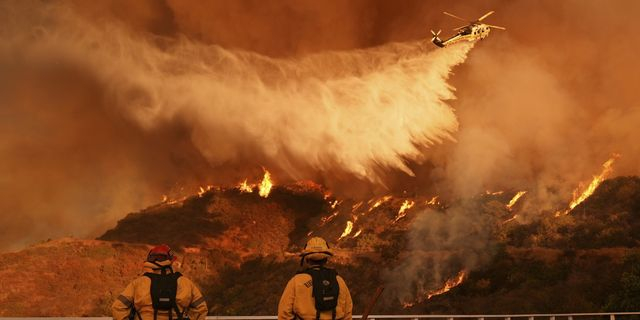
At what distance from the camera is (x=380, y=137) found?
58625 millimetres

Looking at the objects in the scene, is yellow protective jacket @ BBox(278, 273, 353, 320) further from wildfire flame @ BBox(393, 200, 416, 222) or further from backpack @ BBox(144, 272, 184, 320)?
wildfire flame @ BBox(393, 200, 416, 222)

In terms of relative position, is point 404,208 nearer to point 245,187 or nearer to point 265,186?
point 265,186

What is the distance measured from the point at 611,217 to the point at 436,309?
20.0m

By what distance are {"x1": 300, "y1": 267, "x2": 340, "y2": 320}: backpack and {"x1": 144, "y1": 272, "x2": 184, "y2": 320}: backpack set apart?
132 centimetres

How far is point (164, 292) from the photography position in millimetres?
6746

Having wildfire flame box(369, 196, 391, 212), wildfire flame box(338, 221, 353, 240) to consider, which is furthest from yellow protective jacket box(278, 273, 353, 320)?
wildfire flame box(369, 196, 391, 212)

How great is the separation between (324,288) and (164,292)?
5.14 ft

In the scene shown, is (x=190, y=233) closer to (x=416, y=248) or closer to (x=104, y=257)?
(x=104, y=257)

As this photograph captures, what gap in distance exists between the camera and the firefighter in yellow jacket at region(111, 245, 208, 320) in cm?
673

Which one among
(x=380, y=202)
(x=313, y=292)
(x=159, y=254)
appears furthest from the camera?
(x=380, y=202)

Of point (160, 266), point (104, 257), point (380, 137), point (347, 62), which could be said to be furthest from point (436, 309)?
point (160, 266)

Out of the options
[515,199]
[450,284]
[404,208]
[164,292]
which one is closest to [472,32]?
[450,284]

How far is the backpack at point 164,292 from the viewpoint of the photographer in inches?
265

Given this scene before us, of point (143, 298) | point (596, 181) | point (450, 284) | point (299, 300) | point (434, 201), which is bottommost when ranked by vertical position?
point (299, 300)
